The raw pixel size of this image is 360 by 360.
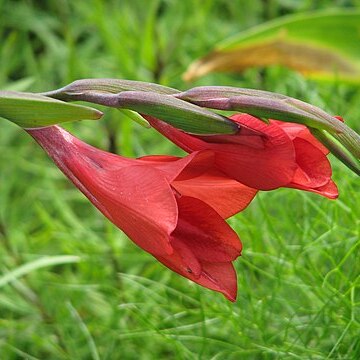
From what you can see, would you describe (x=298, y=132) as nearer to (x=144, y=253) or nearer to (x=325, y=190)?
(x=325, y=190)

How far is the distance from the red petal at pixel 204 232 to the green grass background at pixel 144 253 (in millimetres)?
239

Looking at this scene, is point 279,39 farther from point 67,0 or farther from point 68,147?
point 68,147

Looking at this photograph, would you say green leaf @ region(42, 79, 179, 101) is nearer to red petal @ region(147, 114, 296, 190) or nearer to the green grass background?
red petal @ region(147, 114, 296, 190)

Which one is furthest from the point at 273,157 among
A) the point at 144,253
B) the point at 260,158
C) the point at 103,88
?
the point at 144,253

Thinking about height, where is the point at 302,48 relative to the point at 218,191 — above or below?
above

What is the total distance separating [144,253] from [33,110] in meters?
0.61

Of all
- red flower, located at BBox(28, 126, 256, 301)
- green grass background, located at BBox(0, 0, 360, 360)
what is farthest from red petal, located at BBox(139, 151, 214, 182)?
green grass background, located at BBox(0, 0, 360, 360)

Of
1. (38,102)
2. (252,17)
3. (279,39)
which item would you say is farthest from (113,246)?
(252,17)

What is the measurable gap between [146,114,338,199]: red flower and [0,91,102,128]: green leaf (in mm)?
84

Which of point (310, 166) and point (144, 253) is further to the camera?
point (144, 253)

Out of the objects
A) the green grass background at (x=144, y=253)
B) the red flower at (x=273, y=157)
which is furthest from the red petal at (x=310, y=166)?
→ the green grass background at (x=144, y=253)

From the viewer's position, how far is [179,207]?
0.62 meters

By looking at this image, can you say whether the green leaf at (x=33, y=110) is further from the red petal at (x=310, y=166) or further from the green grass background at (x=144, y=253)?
the green grass background at (x=144, y=253)

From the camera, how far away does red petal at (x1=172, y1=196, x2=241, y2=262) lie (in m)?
0.61
